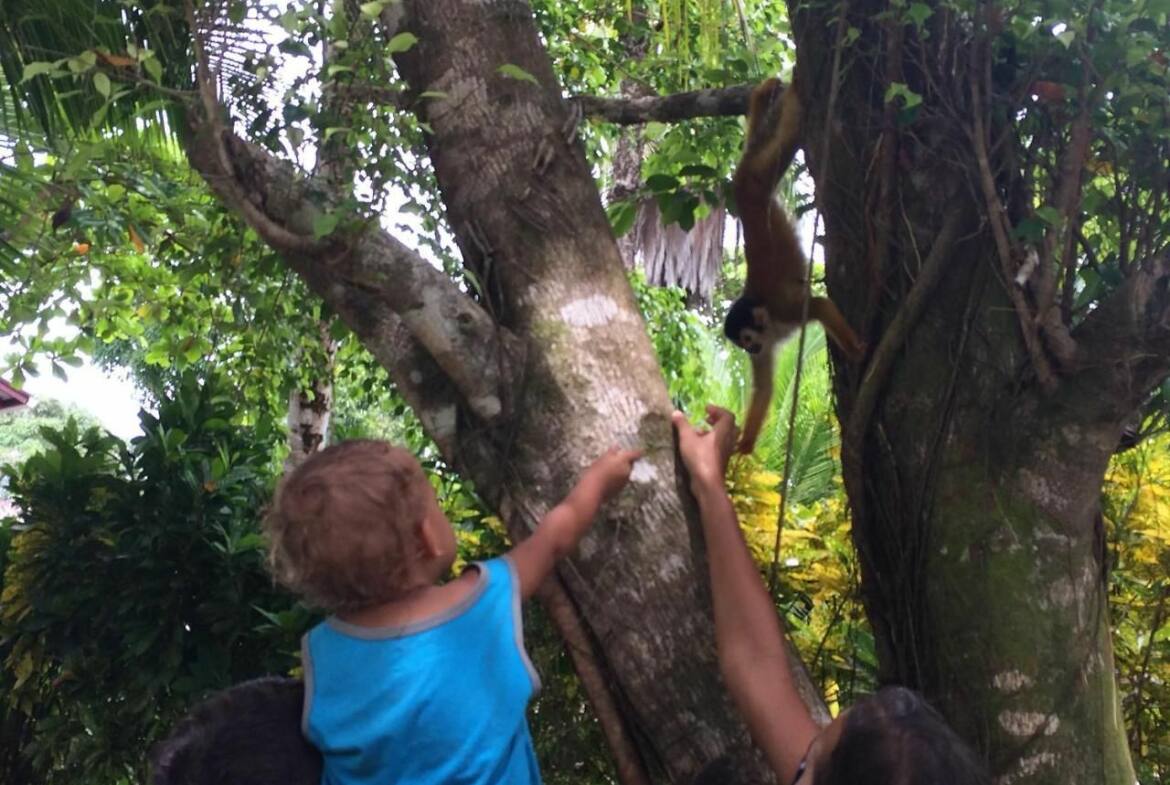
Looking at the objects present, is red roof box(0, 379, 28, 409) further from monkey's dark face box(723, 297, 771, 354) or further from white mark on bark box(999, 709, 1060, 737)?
white mark on bark box(999, 709, 1060, 737)

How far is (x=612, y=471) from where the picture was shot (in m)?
2.14

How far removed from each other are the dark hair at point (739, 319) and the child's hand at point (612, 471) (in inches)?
86.4

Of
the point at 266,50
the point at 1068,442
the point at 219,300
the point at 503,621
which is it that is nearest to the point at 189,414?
the point at 219,300

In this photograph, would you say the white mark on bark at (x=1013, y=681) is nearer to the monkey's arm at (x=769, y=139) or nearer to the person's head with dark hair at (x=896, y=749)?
the person's head with dark hair at (x=896, y=749)

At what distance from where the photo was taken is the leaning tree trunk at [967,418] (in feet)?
6.91

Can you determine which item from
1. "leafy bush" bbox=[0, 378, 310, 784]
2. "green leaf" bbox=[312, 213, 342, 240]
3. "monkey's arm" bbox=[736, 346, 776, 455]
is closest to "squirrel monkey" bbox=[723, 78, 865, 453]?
"monkey's arm" bbox=[736, 346, 776, 455]

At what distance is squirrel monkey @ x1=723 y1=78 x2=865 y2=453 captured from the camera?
3391mm

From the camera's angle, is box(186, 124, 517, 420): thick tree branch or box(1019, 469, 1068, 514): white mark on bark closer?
box(1019, 469, 1068, 514): white mark on bark

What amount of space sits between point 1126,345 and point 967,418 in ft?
1.00

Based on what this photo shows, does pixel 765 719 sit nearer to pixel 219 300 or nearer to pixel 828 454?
pixel 828 454

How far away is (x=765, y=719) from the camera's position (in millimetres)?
1918

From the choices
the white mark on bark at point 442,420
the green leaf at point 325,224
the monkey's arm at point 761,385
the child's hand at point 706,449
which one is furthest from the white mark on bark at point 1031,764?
the monkey's arm at point 761,385

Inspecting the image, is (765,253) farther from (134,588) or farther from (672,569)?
(134,588)

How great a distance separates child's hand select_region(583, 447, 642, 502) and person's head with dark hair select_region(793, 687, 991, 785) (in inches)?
27.1
